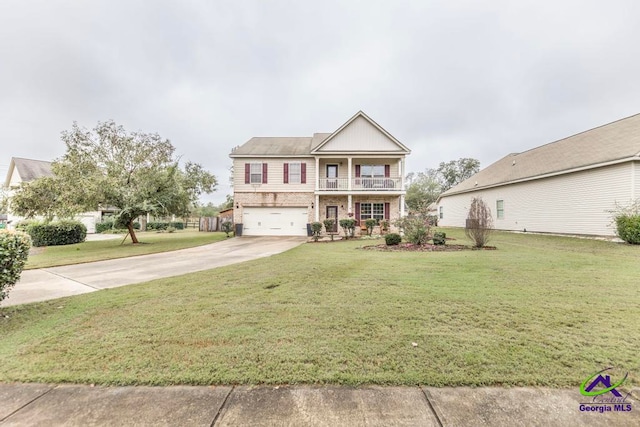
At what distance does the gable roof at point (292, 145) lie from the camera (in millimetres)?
17891

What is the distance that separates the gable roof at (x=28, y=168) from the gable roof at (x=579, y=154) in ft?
145

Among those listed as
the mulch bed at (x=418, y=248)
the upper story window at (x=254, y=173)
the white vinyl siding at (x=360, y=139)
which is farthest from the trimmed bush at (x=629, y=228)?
the upper story window at (x=254, y=173)

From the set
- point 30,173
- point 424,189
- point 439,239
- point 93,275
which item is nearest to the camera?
point 93,275

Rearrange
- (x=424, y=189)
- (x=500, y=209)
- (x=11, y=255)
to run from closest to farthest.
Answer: (x=11, y=255) → (x=500, y=209) → (x=424, y=189)

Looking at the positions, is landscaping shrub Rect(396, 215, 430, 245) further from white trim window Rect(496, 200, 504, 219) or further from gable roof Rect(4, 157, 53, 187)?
gable roof Rect(4, 157, 53, 187)

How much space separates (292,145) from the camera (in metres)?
19.9

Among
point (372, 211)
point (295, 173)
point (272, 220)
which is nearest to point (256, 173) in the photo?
point (295, 173)

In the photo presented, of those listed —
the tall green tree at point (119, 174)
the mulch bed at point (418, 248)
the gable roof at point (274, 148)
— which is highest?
the gable roof at point (274, 148)

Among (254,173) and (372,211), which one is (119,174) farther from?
(372,211)

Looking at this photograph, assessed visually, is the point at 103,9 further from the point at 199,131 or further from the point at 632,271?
the point at 632,271

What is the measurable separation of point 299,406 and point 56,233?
2151 centimetres

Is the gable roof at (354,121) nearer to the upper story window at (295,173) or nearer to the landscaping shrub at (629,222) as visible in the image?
the upper story window at (295,173)

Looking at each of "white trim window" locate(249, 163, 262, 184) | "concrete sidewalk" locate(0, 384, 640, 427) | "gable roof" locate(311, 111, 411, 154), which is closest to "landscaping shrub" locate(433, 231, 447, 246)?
"gable roof" locate(311, 111, 411, 154)

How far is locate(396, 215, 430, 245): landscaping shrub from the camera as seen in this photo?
35.9ft
